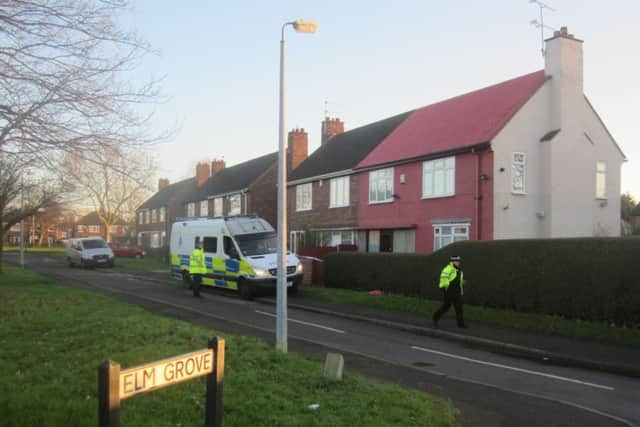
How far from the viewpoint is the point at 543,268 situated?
14.3 meters

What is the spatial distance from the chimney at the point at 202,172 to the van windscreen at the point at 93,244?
21.2 meters

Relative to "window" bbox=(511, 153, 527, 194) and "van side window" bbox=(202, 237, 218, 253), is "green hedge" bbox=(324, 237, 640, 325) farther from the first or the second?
"van side window" bbox=(202, 237, 218, 253)

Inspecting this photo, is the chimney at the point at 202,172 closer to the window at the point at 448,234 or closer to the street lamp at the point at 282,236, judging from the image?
the window at the point at 448,234

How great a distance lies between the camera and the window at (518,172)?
21531 millimetres

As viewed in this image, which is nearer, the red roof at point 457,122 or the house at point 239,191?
the red roof at point 457,122

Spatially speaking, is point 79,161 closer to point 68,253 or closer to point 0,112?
point 0,112

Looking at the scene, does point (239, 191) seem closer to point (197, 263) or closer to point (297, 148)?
point (297, 148)

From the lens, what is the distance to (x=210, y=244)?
69.9 ft

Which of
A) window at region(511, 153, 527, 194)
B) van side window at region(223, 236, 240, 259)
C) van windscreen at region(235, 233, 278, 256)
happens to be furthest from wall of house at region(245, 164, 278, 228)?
window at region(511, 153, 527, 194)

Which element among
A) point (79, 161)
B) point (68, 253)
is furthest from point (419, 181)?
point (68, 253)

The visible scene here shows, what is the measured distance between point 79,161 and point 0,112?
1475mm

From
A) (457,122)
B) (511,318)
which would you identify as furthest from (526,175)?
(511,318)

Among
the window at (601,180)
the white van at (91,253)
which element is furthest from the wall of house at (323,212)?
the white van at (91,253)

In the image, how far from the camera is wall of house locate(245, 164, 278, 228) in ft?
138
